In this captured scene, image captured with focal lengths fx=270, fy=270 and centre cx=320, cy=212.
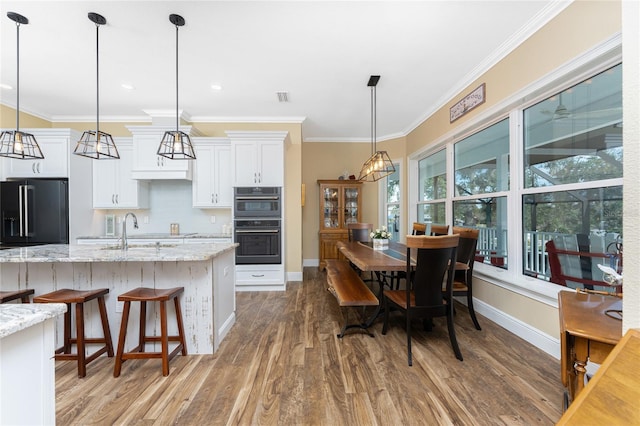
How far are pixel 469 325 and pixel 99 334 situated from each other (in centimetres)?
355

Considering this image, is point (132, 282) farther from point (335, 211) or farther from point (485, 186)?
point (335, 211)

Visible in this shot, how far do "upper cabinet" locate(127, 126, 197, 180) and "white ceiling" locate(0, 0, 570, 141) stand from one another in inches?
18.5

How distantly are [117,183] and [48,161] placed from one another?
33.5 inches

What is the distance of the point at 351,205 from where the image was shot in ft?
19.5

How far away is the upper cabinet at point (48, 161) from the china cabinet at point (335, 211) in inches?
165

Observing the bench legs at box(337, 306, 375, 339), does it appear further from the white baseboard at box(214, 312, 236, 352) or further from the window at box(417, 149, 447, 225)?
the window at box(417, 149, 447, 225)

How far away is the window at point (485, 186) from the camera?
305cm

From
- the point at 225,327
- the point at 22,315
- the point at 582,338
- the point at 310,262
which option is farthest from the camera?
the point at 310,262

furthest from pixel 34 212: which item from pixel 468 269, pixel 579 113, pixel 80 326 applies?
pixel 579 113

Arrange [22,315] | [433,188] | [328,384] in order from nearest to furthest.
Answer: [22,315], [328,384], [433,188]

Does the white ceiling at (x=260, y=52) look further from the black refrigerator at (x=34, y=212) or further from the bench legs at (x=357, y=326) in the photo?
the bench legs at (x=357, y=326)

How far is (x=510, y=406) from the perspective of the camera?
168cm

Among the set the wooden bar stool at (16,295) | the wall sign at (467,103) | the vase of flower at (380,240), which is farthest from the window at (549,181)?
the wooden bar stool at (16,295)

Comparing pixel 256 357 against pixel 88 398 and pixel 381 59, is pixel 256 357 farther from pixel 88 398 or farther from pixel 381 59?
pixel 381 59
